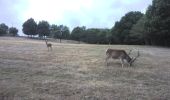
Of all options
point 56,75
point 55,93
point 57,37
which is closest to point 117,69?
point 56,75

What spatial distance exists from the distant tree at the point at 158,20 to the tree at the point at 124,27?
17.1 m

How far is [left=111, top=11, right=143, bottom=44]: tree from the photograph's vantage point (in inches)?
2736

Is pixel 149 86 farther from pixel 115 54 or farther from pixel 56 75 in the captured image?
pixel 115 54

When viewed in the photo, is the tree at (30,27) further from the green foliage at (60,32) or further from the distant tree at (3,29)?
the distant tree at (3,29)

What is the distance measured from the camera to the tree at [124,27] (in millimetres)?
69506

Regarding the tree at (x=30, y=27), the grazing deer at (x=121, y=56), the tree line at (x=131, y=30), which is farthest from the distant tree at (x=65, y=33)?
the grazing deer at (x=121, y=56)

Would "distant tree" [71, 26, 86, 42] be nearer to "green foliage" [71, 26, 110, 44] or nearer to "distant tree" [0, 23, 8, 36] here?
"green foliage" [71, 26, 110, 44]

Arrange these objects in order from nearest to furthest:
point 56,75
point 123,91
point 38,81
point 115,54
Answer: point 123,91, point 38,81, point 56,75, point 115,54

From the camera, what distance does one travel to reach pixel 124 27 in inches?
2778

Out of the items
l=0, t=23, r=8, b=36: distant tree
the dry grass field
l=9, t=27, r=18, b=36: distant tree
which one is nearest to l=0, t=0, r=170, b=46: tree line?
l=0, t=23, r=8, b=36: distant tree

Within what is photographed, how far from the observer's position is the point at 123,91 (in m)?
11.2

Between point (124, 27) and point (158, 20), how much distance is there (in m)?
21.6

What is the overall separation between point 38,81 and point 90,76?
2822 mm

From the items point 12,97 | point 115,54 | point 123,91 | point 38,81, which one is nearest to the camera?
point 12,97
